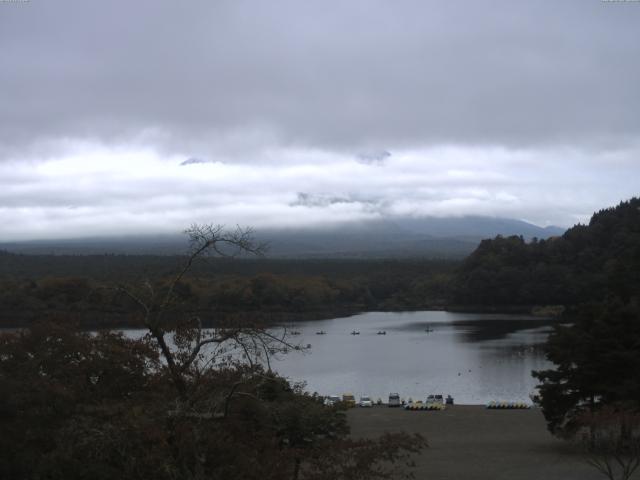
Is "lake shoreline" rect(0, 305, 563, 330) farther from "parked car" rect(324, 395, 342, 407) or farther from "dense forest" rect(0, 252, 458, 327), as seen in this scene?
"parked car" rect(324, 395, 342, 407)

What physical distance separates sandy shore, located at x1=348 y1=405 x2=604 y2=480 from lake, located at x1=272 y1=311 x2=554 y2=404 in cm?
357

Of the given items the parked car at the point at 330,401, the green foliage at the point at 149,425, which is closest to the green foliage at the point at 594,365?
the parked car at the point at 330,401

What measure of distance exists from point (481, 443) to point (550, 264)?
49.3 meters

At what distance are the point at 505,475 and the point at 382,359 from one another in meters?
23.7

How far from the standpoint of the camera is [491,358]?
34500 mm

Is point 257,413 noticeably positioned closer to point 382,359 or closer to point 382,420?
Result: point 382,420

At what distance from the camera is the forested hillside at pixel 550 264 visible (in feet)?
195

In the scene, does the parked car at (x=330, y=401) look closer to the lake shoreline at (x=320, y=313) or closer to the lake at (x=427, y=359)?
the lake at (x=427, y=359)

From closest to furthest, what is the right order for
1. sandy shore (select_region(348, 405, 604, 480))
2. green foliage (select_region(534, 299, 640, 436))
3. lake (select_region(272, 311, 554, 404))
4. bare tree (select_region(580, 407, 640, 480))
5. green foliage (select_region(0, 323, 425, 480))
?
green foliage (select_region(0, 323, 425, 480)), bare tree (select_region(580, 407, 640, 480)), sandy shore (select_region(348, 405, 604, 480)), green foliage (select_region(534, 299, 640, 436)), lake (select_region(272, 311, 554, 404))

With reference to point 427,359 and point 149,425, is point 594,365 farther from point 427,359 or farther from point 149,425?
point 427,359

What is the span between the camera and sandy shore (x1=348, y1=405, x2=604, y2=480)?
43.3 feet

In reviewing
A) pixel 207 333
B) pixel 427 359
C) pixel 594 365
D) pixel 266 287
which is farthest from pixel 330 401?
pixel 266 287

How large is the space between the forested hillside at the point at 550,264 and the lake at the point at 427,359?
5747 millimetres

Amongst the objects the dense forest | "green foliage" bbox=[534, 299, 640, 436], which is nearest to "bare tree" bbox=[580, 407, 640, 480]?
"green foliage" bbox=[534, 299, 640, 436]
